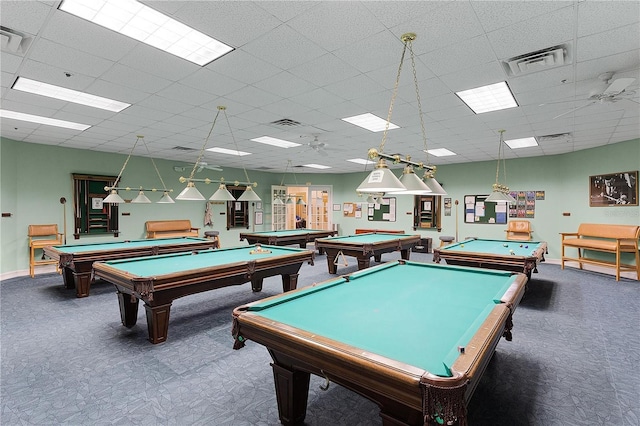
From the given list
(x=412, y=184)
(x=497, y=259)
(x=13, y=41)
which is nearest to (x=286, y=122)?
(x=412, y=184)

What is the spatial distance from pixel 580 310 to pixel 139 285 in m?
5.16

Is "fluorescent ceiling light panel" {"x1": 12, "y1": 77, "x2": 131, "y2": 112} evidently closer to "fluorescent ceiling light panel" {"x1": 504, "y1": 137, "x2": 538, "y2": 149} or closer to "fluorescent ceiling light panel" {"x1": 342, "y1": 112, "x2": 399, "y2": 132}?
"fluorescent ceiling light panel" {"x1": 342, "y1": 112, "x2": 399, "y2": 132}

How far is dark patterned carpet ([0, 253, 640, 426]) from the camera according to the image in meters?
2.03

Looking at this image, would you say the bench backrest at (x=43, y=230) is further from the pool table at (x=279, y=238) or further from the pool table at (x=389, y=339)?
the pool table at (x=389, y=339)

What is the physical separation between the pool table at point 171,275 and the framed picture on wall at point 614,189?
6748mm

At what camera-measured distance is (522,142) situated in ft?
21.6

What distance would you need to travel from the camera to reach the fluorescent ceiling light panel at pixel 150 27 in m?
Result: 2.21

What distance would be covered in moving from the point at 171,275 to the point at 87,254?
240 cm

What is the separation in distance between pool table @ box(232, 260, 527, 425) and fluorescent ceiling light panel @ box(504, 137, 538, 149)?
4.88 metres

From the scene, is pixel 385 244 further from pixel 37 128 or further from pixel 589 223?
pixel 37 128

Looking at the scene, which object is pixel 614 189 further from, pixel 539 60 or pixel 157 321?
pixel 157 321

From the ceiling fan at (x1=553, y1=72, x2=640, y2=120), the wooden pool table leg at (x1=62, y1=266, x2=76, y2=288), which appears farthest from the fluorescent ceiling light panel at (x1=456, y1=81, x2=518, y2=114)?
the wooden pool table leg at (x1=62, y1=266, x2=76, y2=288)

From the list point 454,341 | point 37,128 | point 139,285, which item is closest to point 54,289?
point 37,128

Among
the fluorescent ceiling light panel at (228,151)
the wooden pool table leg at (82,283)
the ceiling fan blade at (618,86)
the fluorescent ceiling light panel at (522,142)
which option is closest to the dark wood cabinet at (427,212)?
the fluorescent ceiling light panel at (522,142)
